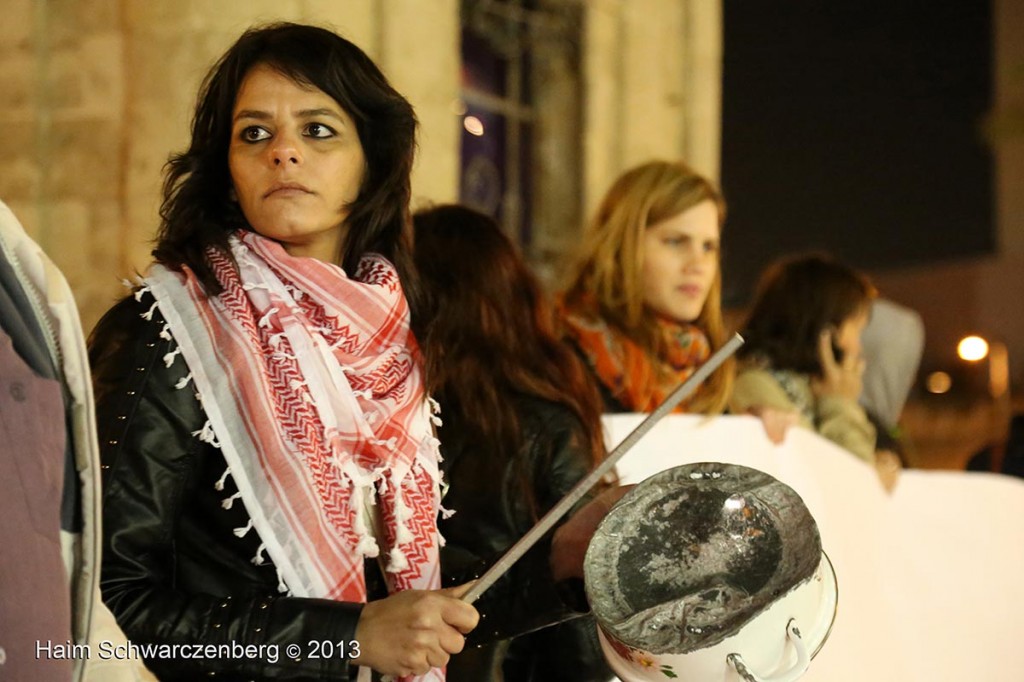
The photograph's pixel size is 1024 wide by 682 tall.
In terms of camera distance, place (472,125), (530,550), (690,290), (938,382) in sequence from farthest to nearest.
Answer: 1. (938,382)
2. (472,125)
3. (690,290)
4. (530,550)

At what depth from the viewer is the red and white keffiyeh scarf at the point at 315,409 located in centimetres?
186

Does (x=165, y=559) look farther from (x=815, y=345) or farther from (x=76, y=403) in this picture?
(x=815, y=345)

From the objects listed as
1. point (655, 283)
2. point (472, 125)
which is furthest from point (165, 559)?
point (472, 125)

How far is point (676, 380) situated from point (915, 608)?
76 cm

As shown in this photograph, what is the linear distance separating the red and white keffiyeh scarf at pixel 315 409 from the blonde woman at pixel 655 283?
4.18ft

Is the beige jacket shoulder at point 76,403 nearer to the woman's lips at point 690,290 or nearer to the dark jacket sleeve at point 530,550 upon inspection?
the dark jacket sleeve at point 530,550

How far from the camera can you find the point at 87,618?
1.57 m

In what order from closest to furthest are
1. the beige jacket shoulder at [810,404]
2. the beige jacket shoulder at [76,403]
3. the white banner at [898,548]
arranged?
1. the beige jacket shoulder at [76,403]
2. the white banner at [898,548]
3. the beige jacket shoulder at [810,404]

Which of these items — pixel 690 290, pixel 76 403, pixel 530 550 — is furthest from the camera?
pixel 690 290

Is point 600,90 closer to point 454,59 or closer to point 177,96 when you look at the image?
point 454,59

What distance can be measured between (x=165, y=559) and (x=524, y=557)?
1.82ft

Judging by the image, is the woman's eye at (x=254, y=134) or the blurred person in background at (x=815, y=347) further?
the blurred person in background at (x=815, y=347)

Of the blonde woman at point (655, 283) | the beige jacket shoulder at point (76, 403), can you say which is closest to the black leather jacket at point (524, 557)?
the beige jacket shoulder at point (76, 403)

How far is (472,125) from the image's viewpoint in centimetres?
552
